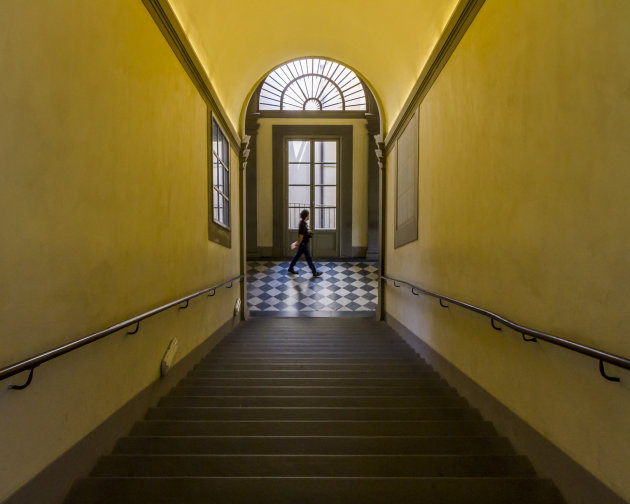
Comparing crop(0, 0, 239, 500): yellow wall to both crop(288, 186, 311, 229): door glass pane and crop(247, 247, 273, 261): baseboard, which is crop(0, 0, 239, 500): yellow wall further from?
crop(288, 186, 311, 229): door glass pane

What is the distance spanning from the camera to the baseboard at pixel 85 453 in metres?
1.33

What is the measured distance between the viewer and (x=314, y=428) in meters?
2.08

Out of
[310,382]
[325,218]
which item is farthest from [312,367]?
[325,218]

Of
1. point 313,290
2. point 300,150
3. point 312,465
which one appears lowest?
point 312,465

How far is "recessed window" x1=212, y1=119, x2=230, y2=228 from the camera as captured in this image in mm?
4168

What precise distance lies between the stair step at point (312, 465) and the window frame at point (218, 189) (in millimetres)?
2539

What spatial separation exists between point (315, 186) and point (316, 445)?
869 cm

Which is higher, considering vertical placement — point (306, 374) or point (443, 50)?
point (443, 50)

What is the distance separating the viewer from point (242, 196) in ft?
19.8

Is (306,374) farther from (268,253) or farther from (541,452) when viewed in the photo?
(268,253)

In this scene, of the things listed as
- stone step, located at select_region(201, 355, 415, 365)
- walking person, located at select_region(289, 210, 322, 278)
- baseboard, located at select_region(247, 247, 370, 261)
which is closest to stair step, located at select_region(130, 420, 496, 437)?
stone step, located at select_region(201, 355, 415, 365)

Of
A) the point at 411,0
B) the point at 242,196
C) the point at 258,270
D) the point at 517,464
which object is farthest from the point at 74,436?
the point at 258,270

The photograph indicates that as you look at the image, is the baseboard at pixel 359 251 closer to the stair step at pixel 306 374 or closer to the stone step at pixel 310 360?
the stone step at pixel 310 360

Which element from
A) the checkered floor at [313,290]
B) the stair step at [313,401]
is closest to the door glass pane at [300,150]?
the checkered floor at [313,290]
